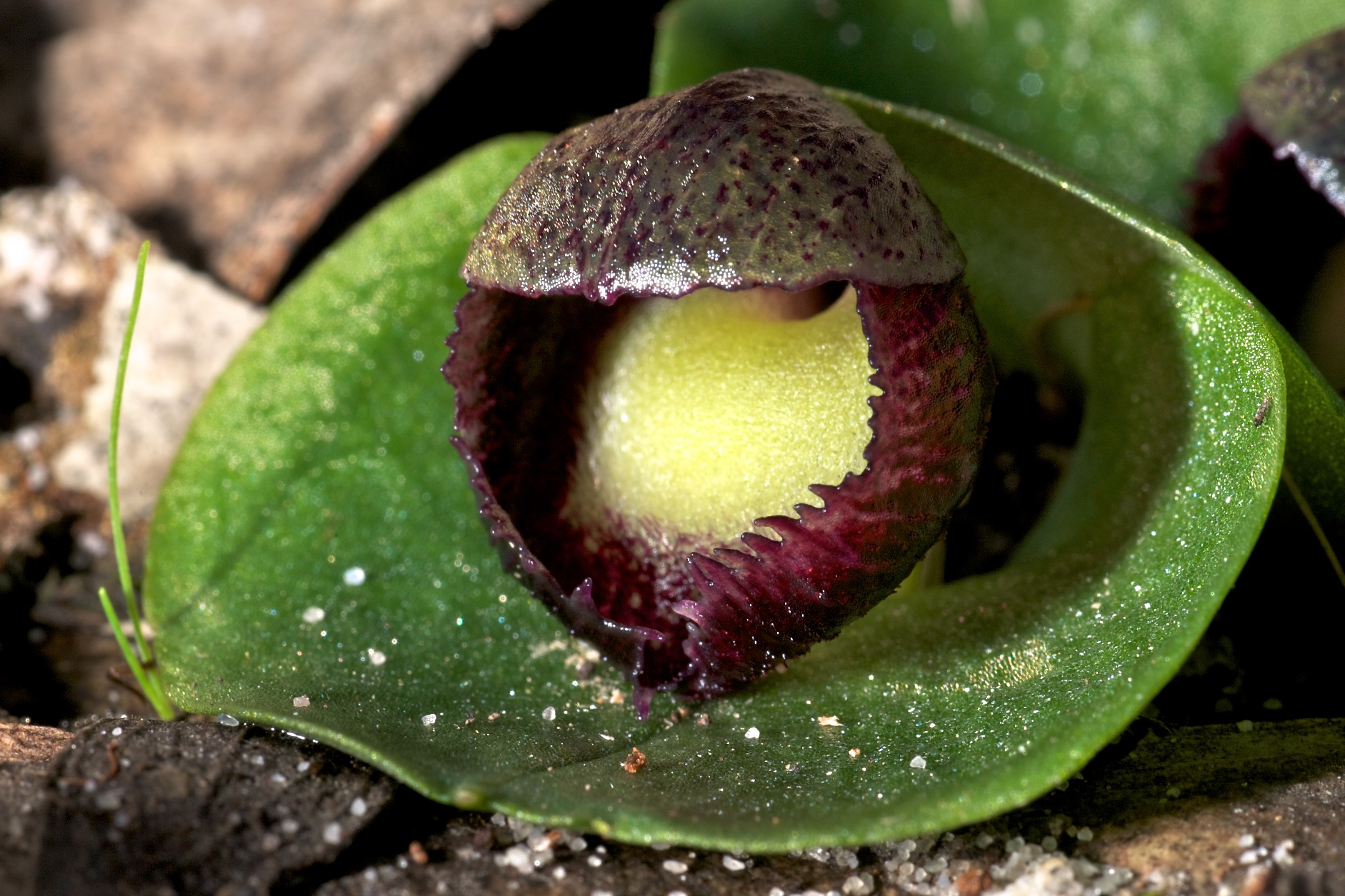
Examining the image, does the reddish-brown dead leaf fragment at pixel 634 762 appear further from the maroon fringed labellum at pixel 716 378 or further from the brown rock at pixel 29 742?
the brown rock at pixel 29 742

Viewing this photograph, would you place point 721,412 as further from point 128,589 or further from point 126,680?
point 126,680

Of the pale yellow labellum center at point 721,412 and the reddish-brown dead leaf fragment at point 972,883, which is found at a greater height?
the pale yellow labellum center at point 721,412

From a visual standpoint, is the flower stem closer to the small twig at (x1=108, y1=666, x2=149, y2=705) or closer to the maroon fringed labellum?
the small twig at (x1=108, y1=666, x2=149, y2=705)

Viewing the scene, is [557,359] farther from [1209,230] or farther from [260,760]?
[1209,230]

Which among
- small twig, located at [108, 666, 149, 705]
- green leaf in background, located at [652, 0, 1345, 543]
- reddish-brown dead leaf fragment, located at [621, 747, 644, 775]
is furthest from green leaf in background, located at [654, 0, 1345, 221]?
small twig, located at [108, 666, 149, 705]

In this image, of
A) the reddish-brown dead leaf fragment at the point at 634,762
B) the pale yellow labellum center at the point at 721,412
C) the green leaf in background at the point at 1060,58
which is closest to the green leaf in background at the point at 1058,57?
the green leaf in background at the point at 1060,58
